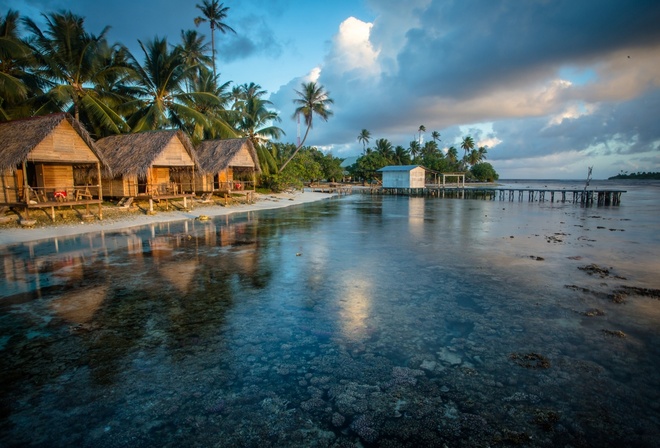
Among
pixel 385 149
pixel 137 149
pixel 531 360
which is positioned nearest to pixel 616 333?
pixel 531 360

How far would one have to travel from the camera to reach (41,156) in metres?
16.1

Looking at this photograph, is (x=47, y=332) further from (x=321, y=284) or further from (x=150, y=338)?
(x=321, y=284)

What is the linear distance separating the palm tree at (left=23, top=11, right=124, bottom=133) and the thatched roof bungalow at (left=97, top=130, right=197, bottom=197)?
158 cm

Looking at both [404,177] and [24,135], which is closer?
[24,135]

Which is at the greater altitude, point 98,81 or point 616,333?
point 98,81

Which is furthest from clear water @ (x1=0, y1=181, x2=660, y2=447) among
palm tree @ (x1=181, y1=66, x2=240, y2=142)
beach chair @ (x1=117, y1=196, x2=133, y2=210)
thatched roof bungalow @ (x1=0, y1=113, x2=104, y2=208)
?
palm tree @ (x1=181, y1=66, x2=240, y2=142)

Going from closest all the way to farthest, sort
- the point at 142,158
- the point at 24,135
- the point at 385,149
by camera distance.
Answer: the point at 24,135 → the point at 142,158 → the point at 385,149

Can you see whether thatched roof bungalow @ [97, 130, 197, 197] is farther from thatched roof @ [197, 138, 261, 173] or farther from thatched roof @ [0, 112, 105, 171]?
thatched roof @ [0, 112, 105, 171]

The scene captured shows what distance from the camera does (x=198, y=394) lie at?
4.23 meters

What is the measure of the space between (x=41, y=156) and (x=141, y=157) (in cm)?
521

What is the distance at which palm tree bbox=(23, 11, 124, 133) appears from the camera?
21062 mm

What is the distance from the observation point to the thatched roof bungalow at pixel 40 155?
1567 centimetres

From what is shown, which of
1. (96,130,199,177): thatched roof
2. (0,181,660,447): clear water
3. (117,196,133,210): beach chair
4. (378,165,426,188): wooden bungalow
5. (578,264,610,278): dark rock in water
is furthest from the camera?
(378,165,426,188): wooden bungalow

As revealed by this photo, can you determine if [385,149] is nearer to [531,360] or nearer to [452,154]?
[452,154]
